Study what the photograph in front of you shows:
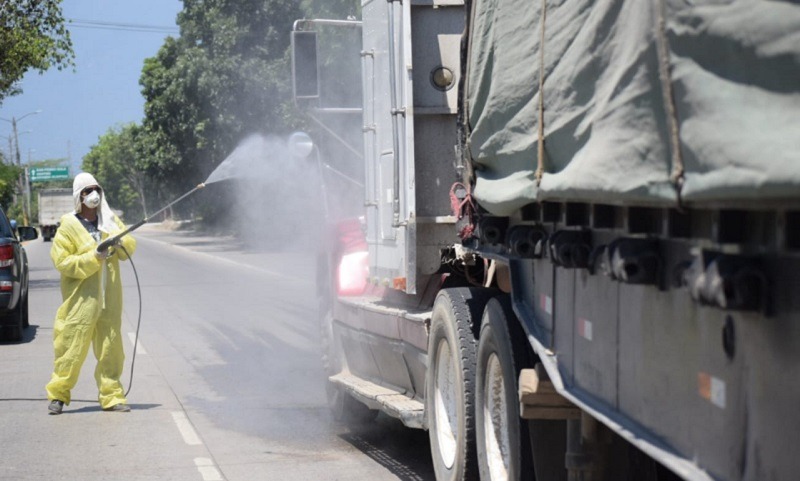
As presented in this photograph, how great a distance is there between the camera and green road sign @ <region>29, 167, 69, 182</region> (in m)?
120

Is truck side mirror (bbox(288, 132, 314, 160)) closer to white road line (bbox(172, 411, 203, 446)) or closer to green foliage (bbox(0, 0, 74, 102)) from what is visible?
white road line (bbox(172, 411, 203, 446))

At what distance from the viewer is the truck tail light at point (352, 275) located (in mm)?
8633

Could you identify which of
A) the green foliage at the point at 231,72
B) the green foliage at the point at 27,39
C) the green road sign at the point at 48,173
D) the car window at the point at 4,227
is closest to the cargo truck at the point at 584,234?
the car window at the point at 4,227

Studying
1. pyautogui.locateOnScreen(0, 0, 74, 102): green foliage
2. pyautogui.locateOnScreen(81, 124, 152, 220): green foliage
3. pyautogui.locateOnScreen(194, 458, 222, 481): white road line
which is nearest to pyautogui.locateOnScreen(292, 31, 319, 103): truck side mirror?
pyautogui.locateOnScreen(194, 458, 222, 481): white road line

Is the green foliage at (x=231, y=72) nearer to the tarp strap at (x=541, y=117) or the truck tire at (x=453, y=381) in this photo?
the truck tire at (x=453, y=381)

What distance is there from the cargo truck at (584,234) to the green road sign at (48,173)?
117 m

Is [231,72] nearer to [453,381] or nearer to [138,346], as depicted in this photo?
[138,346]

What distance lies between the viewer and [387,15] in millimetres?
7305

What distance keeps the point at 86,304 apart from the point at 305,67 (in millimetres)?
2872

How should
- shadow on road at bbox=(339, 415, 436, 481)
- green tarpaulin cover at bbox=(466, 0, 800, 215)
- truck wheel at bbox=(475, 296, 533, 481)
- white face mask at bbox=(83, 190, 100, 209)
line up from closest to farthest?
green tarpaulin cover at bbox=(466, 0, 800, 215) < truck wheel at bbox=(475, 296, 533, 481) < shadow on road at bbox=(339, 415, 436, 481) < white face mask at bbox=(83, 190, 100, 209)

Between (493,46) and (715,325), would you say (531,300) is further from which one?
(715,325)

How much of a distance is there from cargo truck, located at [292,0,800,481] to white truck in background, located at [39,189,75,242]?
66.9 m

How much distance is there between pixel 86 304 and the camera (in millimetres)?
9414

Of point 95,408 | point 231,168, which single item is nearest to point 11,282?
point 231,168
